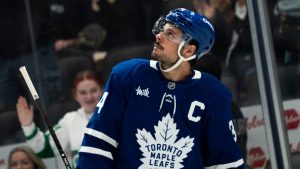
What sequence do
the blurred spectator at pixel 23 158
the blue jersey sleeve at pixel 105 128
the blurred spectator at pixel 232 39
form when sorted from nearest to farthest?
1. the blue jersey sleeve at pixel 105 128
2. the blurred spectator at pixel 23 158
3. the blurred spectator at pixel 232 39

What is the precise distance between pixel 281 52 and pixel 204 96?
1.22 metres

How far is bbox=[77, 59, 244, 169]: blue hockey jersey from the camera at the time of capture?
267 cm

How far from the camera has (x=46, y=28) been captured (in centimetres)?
383

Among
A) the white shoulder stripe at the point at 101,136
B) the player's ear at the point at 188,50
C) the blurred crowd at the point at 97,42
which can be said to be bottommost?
the white shoulder stripe at the point at 101,136

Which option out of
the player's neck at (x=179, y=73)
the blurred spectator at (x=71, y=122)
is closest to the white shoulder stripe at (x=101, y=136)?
the player's neck at (x=179, y=73)

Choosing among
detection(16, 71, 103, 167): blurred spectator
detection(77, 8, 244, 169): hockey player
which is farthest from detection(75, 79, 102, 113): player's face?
detection(77, 8, 244, 169): hockey player

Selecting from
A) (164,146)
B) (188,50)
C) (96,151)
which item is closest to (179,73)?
(188,50)

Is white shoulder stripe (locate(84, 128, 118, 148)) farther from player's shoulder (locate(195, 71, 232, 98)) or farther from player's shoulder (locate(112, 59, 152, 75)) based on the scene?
player's shoulder (locate(195, 71, 232, 98))

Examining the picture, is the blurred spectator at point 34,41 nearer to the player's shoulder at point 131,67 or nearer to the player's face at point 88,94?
the player's face at point 88,94

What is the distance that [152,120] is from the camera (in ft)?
8.82

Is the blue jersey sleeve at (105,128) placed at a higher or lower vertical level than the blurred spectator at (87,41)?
lower

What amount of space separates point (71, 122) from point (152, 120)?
119 centimetres

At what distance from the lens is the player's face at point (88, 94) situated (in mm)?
3867

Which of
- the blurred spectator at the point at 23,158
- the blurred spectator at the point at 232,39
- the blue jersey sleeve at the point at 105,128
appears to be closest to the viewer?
the blue jersey sleeve at the point at 105,128
